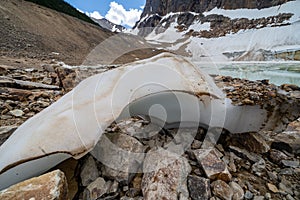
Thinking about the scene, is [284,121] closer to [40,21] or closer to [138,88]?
[138,88]

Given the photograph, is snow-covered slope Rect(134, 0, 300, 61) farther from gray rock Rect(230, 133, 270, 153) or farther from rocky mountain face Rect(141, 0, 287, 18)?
gray rock Rect(230, 133, 270, 153)

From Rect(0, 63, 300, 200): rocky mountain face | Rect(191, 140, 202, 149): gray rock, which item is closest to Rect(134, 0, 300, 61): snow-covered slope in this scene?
Answer: Rect(0, 63, 300, 200): rocky mountain face

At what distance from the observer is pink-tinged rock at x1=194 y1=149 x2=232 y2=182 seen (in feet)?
2.27

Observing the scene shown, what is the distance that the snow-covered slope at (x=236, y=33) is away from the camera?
16328 millimetres

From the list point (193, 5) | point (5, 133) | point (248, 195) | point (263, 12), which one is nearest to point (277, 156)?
point (248, 195)

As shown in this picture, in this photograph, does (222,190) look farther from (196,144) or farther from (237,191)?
(196,144)

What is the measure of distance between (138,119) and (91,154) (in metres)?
0.37

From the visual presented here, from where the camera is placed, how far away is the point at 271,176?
2.43 ft

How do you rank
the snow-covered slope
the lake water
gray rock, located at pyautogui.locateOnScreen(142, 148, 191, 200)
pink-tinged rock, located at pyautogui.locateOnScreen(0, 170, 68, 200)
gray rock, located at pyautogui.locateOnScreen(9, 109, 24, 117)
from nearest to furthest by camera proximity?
1. pink-tinged rock, located at pyautogui.locateOnScreen(0, 170, 68, 200)
2. gray rock, located at pyautogui.locateOnScreen(142, 148, 191, 200)
3. gray rock, located at pyautogui.locateOnScreen(9, 109, 24, 117)
4. the lake water
5. the snow-covered slope

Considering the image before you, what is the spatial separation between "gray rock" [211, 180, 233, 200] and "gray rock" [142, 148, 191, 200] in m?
0.10

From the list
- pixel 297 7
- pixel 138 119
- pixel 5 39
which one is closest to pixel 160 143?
pixel 138 119

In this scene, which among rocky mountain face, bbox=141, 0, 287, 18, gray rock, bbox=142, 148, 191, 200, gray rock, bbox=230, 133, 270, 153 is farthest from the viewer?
rocky mountain face, bbox=141, 0, 287, 18

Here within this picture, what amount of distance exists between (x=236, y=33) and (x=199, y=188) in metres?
27.6

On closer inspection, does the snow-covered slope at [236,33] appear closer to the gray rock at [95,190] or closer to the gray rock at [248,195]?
the gray rock at [248,195]
